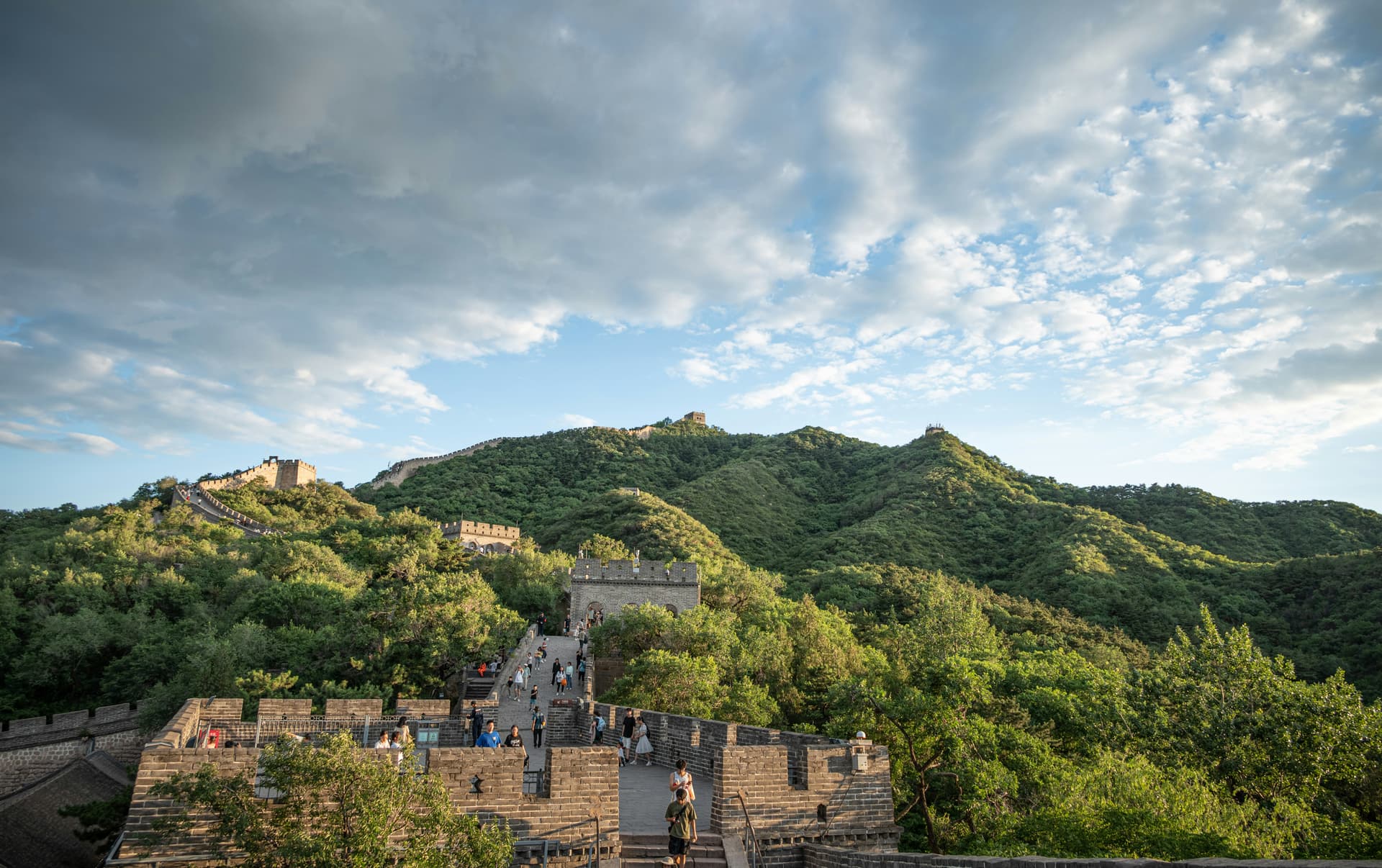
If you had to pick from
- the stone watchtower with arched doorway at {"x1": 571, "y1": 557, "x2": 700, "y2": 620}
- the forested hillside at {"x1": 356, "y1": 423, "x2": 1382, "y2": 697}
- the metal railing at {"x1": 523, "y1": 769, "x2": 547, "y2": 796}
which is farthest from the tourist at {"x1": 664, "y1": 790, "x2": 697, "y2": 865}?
the forested hillside at {"x1": 356, "y1": 423, "x2": 1382, "y2": 697}

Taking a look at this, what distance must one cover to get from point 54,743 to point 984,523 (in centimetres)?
6596

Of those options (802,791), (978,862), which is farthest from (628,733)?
(978,862)

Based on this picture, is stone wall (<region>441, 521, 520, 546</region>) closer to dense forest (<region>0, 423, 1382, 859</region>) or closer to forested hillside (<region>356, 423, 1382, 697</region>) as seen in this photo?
forested hillside (<region>356, 423, 1382, 697</region>)

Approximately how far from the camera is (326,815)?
26.6 feet

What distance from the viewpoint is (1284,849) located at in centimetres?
1095

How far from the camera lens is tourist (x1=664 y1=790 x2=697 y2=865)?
28.1 feet

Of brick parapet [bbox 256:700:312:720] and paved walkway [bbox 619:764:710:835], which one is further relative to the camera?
brick parapet [bbox 256:700:312:720]

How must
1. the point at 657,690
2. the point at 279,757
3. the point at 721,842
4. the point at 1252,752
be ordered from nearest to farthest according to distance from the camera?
the point at 279,757 < the point at 721,842 < the point at 1252,752 < the point at 657,690

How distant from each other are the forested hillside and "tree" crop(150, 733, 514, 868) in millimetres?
42403

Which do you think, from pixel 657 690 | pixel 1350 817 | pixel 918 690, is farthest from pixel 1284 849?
pixel 657 690

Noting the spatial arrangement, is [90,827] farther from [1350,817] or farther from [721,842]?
[1350,817]

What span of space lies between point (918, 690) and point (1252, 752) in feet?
20.6

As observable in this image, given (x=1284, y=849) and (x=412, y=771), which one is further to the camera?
(x=1284, y=849)

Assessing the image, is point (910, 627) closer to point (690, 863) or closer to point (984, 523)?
point (690, 863)
